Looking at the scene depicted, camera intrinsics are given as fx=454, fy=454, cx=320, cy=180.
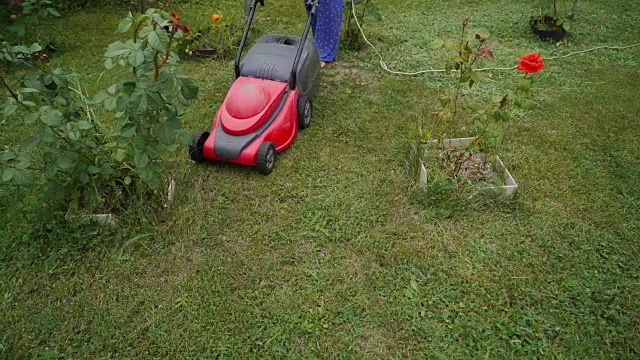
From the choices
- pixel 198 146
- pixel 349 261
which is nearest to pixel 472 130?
pixel 349 261

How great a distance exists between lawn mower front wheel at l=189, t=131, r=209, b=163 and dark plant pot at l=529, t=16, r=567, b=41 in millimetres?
3856

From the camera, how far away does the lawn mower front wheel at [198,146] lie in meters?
3.05

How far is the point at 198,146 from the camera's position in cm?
306

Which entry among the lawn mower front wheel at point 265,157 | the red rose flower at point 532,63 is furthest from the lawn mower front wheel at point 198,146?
the red rose flower at point 532,63

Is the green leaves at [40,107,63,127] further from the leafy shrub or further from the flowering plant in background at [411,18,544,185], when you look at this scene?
the flowering plant in background at [411,18,544,185]

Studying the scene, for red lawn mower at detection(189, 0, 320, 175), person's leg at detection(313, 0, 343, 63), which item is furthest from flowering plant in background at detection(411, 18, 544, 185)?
person's leg at detection(313, 0, 343, 63)

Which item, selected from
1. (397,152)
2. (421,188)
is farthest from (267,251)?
(397,152)

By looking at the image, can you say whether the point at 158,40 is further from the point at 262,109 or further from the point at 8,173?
the point at 262,109

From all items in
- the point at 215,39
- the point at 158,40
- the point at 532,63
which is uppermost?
the point at 158,40

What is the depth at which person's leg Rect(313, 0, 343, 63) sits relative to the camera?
4.22 metres

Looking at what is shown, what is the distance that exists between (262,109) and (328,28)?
1.68m

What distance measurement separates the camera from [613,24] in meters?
5.29

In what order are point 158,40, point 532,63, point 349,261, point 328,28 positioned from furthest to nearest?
point 328,28 < point 349,261 < point 532,63 < point 158,40

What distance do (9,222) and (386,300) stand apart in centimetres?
226
